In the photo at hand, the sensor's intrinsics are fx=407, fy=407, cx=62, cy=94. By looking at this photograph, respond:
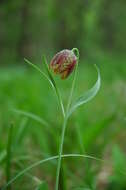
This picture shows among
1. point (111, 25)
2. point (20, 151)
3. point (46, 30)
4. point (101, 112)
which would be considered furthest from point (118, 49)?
point (20, 151)

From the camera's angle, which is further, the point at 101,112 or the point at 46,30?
the point at 46,30

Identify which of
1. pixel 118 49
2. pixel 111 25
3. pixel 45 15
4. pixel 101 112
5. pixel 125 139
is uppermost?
pixel 125 139

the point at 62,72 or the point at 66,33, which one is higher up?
the point at 62,72

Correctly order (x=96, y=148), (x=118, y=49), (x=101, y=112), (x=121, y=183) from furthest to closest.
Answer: (x=118, y=49) → (x=101, y=112) → (x=96, y=148) → (x=121, y=183)

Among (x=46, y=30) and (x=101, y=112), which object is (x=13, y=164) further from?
(x=46, y=30)

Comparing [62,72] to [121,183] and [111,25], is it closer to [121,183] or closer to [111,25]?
[121,183]

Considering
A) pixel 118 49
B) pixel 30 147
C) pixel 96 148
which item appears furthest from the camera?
pixel 118 49
